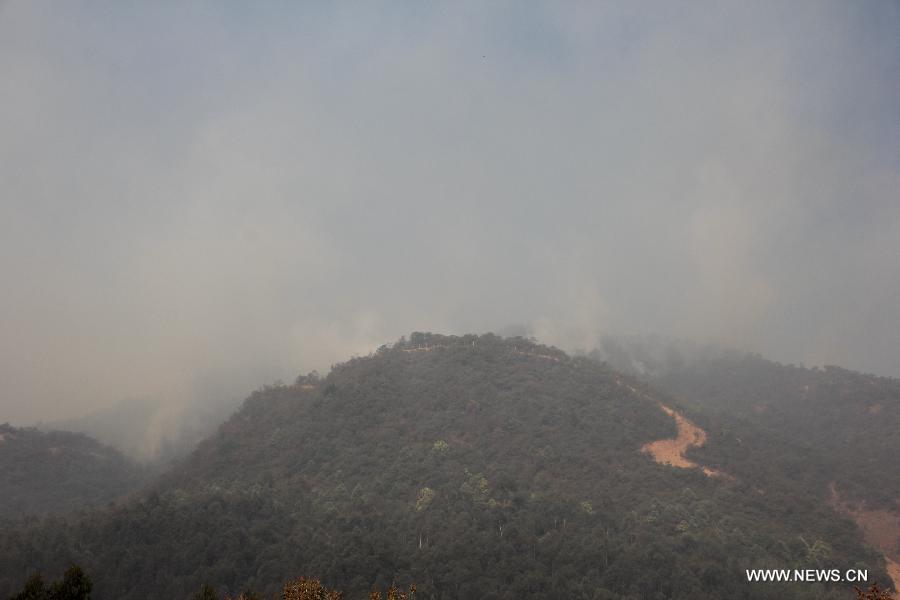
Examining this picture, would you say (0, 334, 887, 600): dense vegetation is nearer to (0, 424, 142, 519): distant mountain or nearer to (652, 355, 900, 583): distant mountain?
(652, 355, 900, 583): distant mountain

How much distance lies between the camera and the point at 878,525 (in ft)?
245

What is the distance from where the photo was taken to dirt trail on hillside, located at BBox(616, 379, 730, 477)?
7629 centimetres

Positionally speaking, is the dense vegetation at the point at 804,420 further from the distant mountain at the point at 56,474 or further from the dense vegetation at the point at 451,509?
the distant mountain at the point at 56,474

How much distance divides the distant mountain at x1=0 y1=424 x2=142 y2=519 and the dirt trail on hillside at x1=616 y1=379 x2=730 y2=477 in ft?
255

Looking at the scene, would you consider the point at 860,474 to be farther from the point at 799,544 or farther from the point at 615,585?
the point at 615,585

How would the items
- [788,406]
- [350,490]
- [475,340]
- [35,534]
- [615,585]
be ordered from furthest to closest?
[788,406]
[475,340]
[350,490]
[35,534]
[615,585]

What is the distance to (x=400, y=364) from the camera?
332 feet

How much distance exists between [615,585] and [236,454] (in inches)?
2150

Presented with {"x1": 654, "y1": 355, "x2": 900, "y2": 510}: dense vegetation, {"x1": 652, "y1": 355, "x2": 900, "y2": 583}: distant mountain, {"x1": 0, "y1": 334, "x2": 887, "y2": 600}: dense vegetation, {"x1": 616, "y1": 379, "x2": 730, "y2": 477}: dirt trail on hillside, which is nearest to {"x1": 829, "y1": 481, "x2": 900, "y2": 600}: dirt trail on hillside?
{"x1": 652, "y1": 355, "x2": 900, "y2": 583}: distant mountain

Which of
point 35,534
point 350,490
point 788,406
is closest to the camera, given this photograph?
point 35,534

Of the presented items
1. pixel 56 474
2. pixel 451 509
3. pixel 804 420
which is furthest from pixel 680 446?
pixel 56 474

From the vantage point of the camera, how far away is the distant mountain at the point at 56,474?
85250 millimetres

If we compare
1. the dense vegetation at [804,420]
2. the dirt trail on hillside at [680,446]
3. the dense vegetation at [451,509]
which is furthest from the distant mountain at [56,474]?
the dense vegetation at [804,420]

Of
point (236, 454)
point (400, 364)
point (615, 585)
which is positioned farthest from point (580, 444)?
point (236, 454)
